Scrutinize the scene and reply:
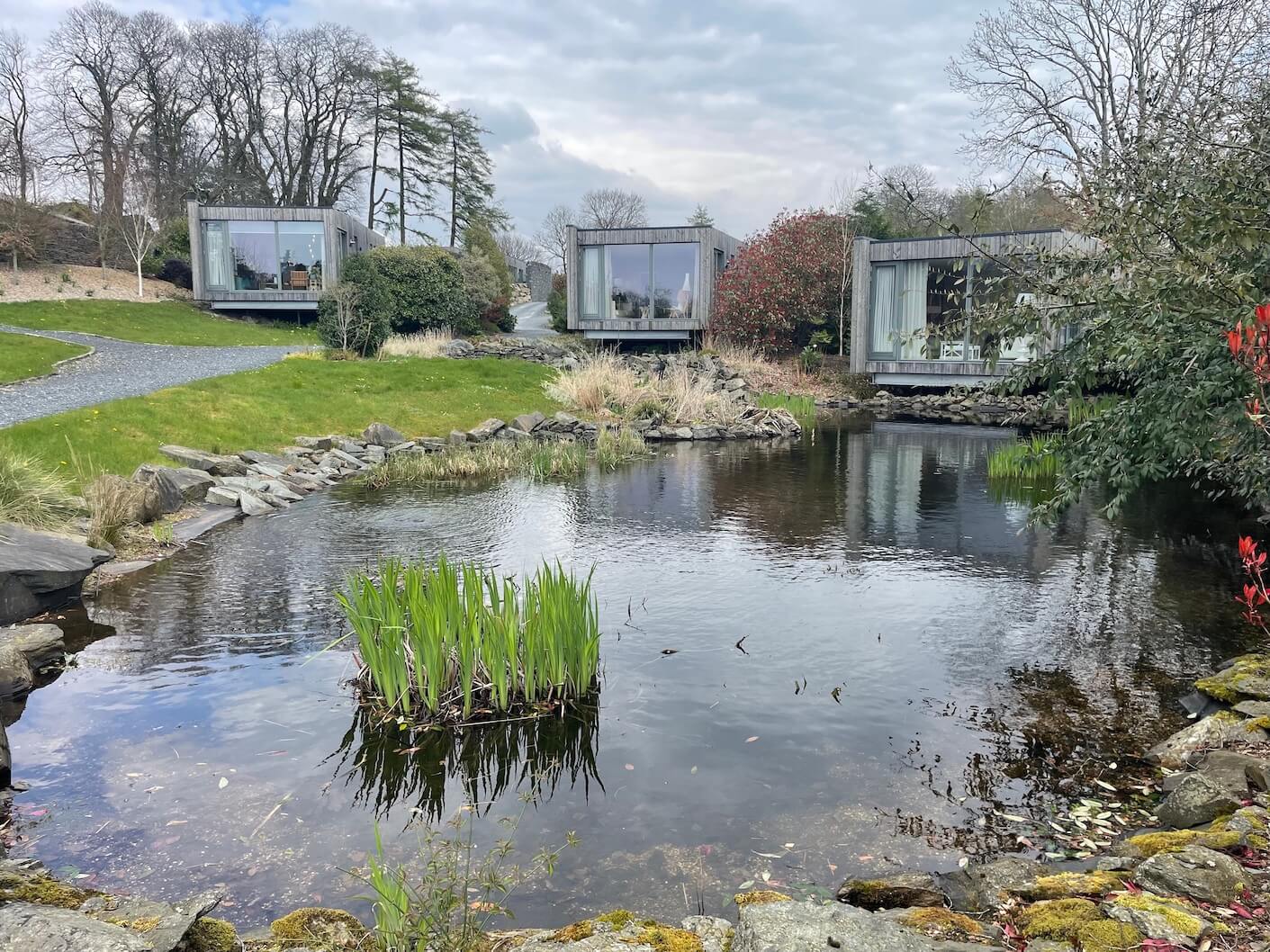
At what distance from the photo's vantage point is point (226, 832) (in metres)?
3.77

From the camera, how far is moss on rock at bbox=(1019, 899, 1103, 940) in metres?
2.64

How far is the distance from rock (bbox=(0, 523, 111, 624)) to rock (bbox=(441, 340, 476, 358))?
17.9 meters

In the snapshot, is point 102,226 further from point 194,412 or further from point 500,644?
point 500,644

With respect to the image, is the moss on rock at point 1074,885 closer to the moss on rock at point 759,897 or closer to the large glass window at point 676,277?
the moss on rock at point 759,897

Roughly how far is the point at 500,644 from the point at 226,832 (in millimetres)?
1603

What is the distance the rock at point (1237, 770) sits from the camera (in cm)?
377

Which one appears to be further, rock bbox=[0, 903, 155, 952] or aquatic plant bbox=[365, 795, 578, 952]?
aquatic plant bbox=[365, 795, 578, 952]

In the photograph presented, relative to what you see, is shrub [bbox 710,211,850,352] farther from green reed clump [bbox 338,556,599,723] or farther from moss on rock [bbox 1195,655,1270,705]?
green reed clump [bbox 338,556,599,723]

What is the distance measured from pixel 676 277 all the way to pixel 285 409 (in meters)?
15.9

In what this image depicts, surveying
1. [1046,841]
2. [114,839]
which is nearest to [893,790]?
[1046,841]

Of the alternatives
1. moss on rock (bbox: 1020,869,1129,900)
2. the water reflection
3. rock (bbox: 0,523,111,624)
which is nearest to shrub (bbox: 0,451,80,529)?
rock (bbox: 0,523,111,624)

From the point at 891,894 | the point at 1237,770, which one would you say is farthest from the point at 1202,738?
the point at 891,894

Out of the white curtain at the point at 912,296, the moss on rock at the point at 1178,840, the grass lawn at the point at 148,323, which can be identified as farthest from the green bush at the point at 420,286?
the moss on rock at the point at 1178,840

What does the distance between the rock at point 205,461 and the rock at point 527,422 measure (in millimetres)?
5898
